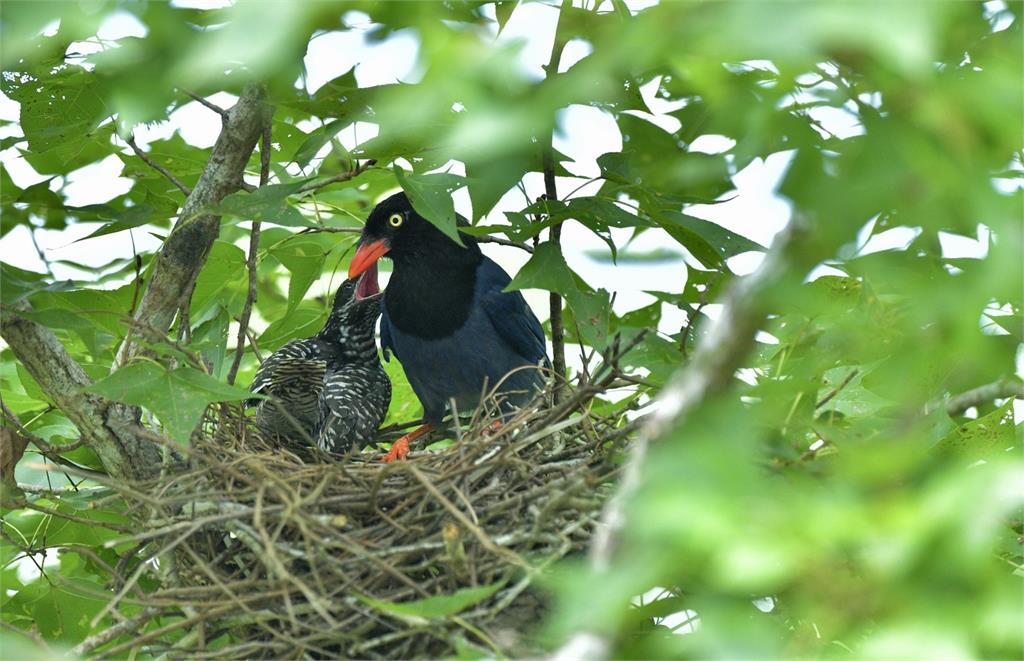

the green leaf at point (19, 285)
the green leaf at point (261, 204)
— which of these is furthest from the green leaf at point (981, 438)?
A: the green leaf at point (19, 285)

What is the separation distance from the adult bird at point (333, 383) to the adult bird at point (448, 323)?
15 cm

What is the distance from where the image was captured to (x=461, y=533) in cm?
241

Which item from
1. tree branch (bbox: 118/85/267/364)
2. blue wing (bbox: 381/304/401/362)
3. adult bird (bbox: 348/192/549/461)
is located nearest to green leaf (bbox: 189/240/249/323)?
tree branch (bbox: 118/85/267/364)

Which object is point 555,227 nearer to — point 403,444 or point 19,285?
point 403,444

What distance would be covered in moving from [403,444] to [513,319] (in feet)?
1.96

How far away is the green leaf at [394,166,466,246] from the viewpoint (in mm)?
2539

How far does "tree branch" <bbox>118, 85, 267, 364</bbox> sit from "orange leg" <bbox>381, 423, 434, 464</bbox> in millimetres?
820

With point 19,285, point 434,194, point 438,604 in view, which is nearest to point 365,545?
point 438,604

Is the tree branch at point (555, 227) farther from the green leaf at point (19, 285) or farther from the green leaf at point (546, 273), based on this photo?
the green leaf at point (19, 285)

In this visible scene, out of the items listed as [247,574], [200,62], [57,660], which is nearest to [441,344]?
[247,574]

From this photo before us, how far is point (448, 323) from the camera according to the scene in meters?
3.96

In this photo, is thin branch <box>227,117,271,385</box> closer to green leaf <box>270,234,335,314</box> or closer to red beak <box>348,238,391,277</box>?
green leaf <box>270,234,335,314</box>

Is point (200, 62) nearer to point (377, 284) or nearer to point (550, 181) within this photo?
point (550, 181)

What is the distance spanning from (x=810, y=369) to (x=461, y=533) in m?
0.79
